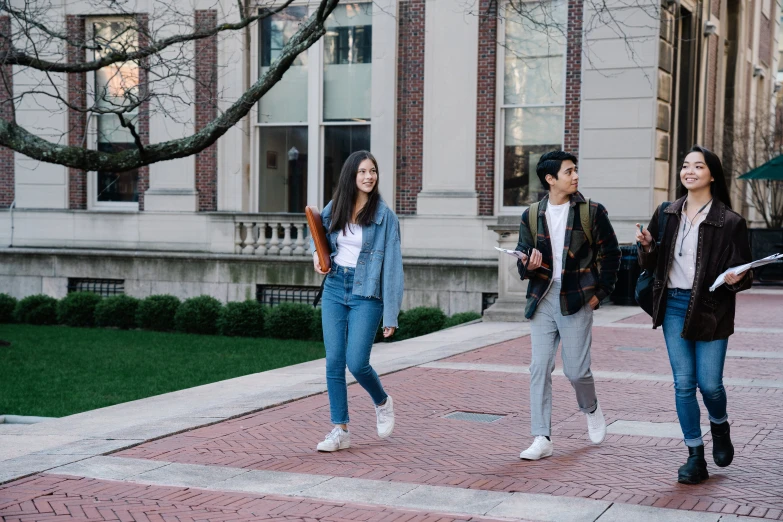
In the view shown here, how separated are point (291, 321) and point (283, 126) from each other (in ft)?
16.3

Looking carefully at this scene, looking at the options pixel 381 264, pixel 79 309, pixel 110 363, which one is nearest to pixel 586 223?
pixel 381 264

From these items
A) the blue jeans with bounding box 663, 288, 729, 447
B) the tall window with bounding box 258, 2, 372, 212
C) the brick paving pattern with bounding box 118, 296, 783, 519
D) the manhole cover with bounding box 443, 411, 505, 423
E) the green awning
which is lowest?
the manhole cover with bounding box 443, 411, 505, 423

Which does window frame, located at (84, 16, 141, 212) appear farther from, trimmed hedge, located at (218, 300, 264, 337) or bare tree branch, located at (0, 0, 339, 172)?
bare tree branch, located at (0, 0, 339, 172)

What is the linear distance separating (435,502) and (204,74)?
15600 mm

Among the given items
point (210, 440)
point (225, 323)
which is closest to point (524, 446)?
point (210, 440)

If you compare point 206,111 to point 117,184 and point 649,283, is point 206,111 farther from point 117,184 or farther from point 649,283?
point 649,283

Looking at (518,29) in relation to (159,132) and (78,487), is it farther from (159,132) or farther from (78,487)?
(78,487)

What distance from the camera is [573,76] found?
A: 18.0 m

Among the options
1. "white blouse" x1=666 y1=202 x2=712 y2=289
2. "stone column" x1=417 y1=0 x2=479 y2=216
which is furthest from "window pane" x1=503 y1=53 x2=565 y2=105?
"white blouse" x1=666 y1=202 x2=712 y2=289

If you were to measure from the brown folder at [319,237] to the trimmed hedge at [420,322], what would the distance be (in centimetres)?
983

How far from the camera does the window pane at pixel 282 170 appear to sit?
20.1 metres

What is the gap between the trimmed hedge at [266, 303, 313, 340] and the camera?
16.7 meters

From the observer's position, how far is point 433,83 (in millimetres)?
18656

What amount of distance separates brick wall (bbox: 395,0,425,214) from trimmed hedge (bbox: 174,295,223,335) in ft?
13.0
